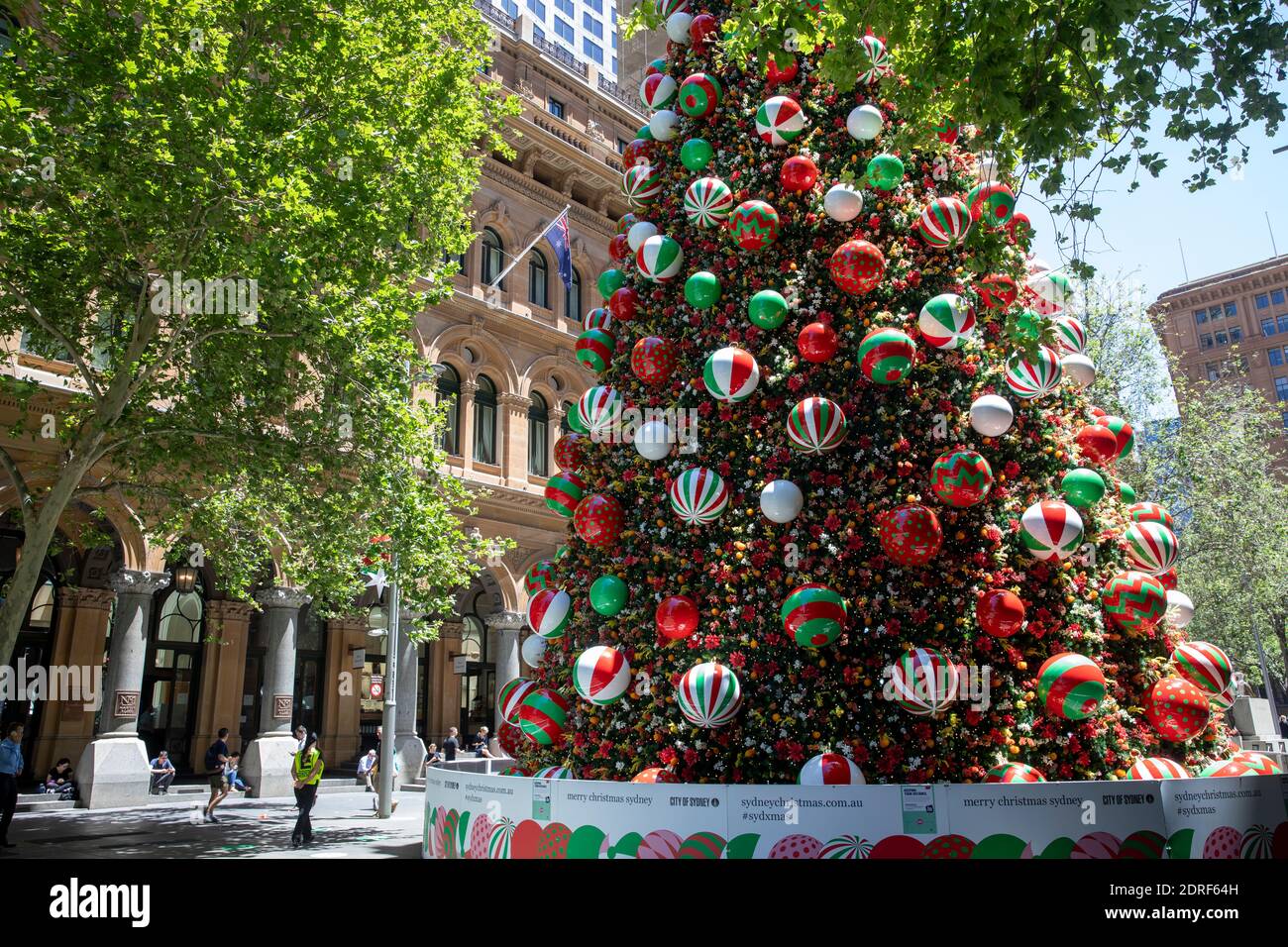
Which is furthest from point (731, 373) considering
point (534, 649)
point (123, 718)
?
point (123, 718)

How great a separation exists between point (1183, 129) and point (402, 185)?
11801 mm

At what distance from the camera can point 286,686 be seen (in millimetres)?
20875

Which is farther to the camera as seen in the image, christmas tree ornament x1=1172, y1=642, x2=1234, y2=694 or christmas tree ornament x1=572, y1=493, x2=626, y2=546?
christmas tree ornament x1=572, y1=493, x2=626, y2=546

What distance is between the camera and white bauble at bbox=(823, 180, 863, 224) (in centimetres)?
826

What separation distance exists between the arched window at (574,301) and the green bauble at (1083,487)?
22740 mm

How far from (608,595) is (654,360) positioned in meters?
2.49

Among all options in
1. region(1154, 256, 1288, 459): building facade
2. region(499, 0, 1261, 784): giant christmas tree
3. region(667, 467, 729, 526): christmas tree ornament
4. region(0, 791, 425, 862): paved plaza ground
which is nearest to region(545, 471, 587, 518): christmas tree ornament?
region(499, 0, 1261, 784): giant christmas tree

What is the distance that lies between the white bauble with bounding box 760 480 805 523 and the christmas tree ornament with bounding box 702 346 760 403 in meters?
1.01

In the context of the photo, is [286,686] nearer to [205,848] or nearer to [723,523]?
[205,848]

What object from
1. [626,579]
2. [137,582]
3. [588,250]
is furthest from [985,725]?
[588,250]

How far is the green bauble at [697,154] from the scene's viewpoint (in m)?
9.35

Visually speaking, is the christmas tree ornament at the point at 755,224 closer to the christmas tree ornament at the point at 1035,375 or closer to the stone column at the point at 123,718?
the christmas tree ornament at the point at 1035,375

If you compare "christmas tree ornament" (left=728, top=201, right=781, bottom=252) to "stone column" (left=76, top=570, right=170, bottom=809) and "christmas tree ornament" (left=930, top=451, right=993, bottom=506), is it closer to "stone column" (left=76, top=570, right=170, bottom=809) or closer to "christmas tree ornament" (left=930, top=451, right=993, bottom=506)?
"christmas tree ornament" (left=930, top=451, right=993, bottom=506)

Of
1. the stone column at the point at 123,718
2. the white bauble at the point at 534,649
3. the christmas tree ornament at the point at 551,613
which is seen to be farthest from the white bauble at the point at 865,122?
the stone column at the point at 123,718
